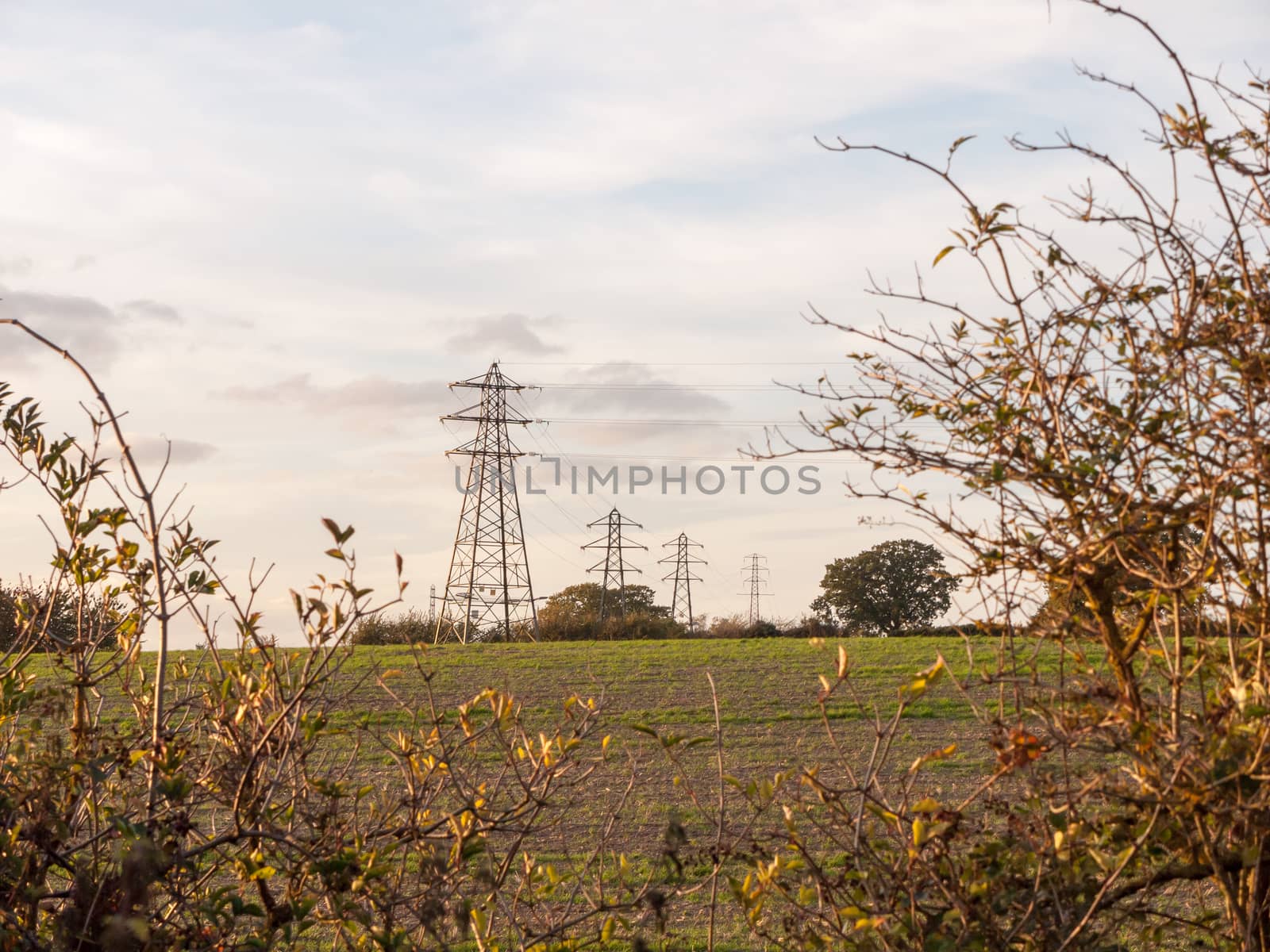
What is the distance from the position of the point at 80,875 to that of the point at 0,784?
30.7 inches

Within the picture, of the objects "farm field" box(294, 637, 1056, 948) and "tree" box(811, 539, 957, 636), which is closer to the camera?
"farm field" box(294, 637, 1056, 948)

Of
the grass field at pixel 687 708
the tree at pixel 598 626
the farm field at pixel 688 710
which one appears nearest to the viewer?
the farm field at pixel 688 710

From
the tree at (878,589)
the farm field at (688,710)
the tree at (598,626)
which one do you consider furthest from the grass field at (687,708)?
the tree at (878,589)

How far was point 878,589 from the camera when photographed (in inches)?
1764

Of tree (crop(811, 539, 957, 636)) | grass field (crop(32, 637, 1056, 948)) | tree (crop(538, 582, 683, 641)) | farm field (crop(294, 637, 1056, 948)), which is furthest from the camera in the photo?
tree (crop(811, 539, 957, 636))

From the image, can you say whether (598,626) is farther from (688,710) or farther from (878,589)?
(878,589)

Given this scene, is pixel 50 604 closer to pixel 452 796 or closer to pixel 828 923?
pixel 452 796

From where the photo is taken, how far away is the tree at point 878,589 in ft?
142

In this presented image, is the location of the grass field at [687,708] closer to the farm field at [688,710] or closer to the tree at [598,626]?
the farm field at [688,710]

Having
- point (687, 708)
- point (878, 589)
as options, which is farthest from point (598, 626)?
point (878, 589)

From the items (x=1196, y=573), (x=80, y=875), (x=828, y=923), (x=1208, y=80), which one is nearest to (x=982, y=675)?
(x=1196, y=573)

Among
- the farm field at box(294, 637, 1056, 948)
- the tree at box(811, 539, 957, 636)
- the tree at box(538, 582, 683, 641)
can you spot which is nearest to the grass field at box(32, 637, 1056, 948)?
the farm field at box(294, 637, 1056, 948)

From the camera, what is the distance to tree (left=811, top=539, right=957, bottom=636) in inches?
1700

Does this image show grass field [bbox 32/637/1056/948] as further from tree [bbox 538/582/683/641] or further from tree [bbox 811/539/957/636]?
tree [bbox 811/539/957/636]
